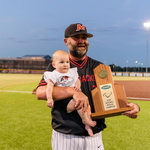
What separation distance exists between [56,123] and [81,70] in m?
0.67

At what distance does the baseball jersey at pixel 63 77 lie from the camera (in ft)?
6.02

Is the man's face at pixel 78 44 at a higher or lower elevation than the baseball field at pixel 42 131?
higher

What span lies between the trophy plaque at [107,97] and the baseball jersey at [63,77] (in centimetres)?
23

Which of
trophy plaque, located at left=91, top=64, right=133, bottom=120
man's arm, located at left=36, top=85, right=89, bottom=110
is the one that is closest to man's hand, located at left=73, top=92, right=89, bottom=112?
man's arm, located at left=36, top=85, right=89, bottom=110

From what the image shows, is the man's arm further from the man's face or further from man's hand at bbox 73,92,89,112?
the man's face

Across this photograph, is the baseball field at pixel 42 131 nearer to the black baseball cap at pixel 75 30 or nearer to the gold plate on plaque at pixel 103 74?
the gold plate on plaque at pixel 103 74

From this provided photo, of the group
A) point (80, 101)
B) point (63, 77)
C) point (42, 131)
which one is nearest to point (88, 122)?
point (80, 101)

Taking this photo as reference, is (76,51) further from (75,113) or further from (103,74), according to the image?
(75,113)

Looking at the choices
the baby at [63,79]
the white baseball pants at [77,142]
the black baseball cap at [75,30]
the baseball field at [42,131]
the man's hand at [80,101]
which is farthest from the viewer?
the baseball field at [42,131]

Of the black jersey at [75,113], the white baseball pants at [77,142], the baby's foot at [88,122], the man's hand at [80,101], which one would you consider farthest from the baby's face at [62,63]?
the white baseball pants at [77,142]

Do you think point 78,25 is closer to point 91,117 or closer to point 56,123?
point 91,117

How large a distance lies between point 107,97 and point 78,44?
2.09 ft

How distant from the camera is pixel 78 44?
6.52 ft

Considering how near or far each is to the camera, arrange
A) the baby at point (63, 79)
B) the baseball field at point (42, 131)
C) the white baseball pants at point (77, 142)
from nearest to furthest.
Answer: the baby at point (63, 79) < the white baseball pants at point (77, 142) < the baseball field at point (42, 131)
